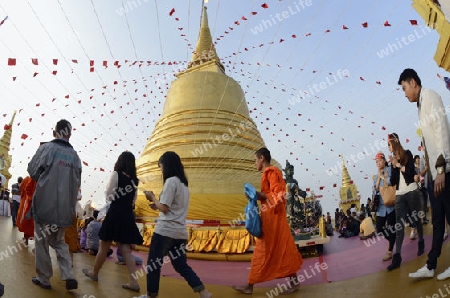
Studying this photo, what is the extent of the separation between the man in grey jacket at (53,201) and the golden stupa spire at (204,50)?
1434cm

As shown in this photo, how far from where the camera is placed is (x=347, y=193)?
36562 millimetres

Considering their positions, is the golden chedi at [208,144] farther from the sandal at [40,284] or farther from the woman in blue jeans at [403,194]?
the sandal at [40,284]

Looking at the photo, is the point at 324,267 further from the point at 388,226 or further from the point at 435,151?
the point at 435,151

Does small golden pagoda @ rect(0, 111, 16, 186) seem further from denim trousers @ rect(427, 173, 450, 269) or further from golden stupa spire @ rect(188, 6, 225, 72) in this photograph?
denim trousers @ rect(427, 173, 450, 269)

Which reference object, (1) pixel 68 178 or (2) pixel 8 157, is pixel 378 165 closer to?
(1) pixel 68 178

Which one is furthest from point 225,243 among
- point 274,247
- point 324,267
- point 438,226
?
point 438,226

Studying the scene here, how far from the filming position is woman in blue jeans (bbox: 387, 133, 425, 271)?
4.36 m

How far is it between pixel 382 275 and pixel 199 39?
17.5m

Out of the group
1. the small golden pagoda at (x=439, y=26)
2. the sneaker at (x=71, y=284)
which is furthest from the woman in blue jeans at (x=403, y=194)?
the small golden pagoda at (x=439, y=26)

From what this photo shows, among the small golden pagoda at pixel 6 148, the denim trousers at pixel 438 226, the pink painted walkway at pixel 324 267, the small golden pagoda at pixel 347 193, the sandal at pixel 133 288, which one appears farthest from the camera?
the small golden pagoda at pixel 347 193

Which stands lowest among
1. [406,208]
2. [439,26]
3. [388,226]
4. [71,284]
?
[388,226]

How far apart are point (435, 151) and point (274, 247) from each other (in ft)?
7.07

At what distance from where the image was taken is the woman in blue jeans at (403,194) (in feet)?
14.3

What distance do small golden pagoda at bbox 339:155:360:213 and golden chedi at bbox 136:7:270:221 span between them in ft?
83.7
